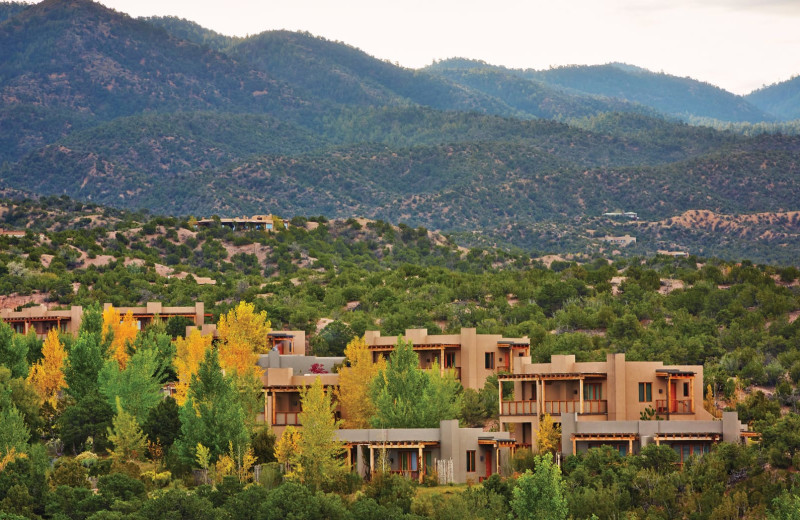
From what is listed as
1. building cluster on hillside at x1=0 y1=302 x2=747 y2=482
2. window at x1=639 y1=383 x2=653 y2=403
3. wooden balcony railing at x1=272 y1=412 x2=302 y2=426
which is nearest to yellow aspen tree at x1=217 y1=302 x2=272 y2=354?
building cluster on hillside at x1=0 y1=302 x2=747 y2=482

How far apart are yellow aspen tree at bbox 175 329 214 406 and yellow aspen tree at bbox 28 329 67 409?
20.1 feet

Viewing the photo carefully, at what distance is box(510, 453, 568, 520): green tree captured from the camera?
200 feet

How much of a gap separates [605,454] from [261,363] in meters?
25.9

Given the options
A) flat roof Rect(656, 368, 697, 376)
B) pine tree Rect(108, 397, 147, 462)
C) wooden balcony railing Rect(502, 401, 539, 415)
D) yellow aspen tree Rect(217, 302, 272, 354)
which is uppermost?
yellow aspen tree Rect(217, 302, 272, 354)

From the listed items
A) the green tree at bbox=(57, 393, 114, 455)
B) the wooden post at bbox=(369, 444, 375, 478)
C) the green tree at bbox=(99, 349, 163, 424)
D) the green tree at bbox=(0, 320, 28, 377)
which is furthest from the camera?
the green tree at bbox=(0, 320, 28, 377)

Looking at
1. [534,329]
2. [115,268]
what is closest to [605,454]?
[534,329]

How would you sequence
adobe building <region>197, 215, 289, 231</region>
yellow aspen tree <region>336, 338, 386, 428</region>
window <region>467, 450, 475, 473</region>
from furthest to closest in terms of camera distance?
adobe building <region>197, 215, 289, 231</region> → yellow aspen tree <region>336, 338, 386, 428</region> → window <region>467, 450, 475, 473</region>

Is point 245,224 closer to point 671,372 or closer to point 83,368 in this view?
point 83,368

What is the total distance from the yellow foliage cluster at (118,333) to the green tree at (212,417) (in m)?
13.9

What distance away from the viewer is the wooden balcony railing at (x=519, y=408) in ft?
253

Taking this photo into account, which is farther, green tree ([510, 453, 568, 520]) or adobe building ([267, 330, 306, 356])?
adobe building ([267, 330, 306, 356])

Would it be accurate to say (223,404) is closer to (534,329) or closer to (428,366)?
(428,366)

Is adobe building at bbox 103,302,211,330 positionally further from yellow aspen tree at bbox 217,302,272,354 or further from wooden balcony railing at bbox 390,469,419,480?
wooden balcony railing at bbox 390,469,419,480

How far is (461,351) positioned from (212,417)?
21.6m
